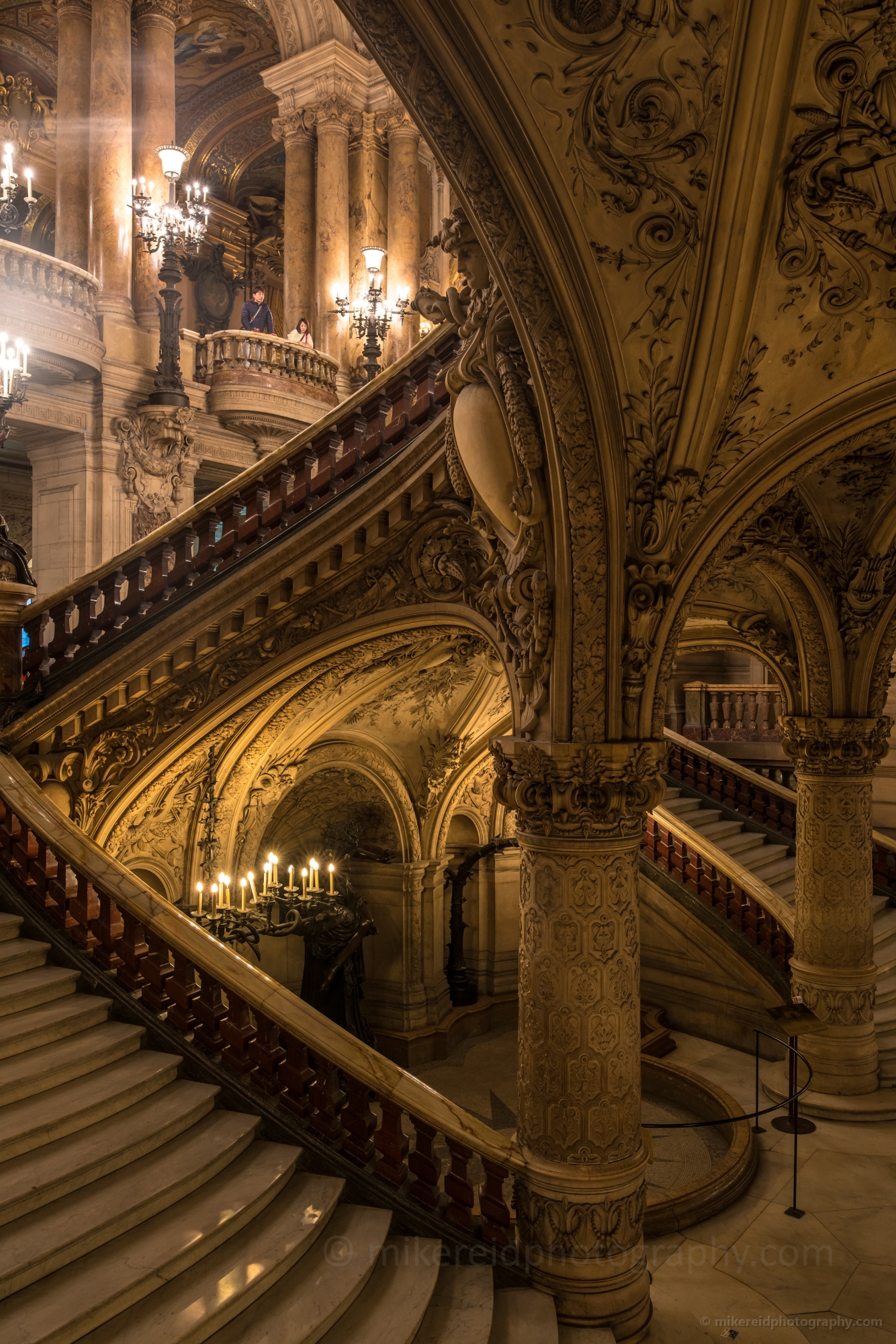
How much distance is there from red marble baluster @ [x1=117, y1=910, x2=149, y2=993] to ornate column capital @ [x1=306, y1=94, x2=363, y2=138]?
512 inches

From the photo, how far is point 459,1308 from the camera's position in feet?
14.2

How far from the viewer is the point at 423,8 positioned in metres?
3.20

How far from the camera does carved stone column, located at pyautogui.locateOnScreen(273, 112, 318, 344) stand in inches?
579

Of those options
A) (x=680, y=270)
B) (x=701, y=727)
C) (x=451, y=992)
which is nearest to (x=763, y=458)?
(x=680, y=270)

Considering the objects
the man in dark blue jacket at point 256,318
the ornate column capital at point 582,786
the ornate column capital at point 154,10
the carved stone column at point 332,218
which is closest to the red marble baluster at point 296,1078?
the ornate column capital at point 582,786

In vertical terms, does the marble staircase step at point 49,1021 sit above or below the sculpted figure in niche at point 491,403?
below

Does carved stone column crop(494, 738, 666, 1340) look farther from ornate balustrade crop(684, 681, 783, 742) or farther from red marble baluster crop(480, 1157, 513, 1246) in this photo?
ornate balustrade crop(684, 681, 783, 742)

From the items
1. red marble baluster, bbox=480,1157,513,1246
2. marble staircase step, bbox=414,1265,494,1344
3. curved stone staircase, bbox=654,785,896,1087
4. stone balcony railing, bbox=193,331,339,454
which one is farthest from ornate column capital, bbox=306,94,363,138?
marble staircase step, bbox=414,1265,494,1344

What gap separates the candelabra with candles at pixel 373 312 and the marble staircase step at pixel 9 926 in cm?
666

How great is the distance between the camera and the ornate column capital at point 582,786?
473 cm

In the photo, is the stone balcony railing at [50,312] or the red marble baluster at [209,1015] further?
the stone balcony railing at [50,312]

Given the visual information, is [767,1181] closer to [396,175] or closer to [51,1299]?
[51,1299]

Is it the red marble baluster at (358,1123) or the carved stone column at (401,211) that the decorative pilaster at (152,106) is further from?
the red marble baluster at (358,1123)

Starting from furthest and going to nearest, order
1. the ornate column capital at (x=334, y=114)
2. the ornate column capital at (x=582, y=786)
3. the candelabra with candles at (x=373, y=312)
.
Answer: the ornate column capital at (x=334, y=114), the candelabra with candles at (x=373, y=312), the ornate column capital at (x=582, y=786)
